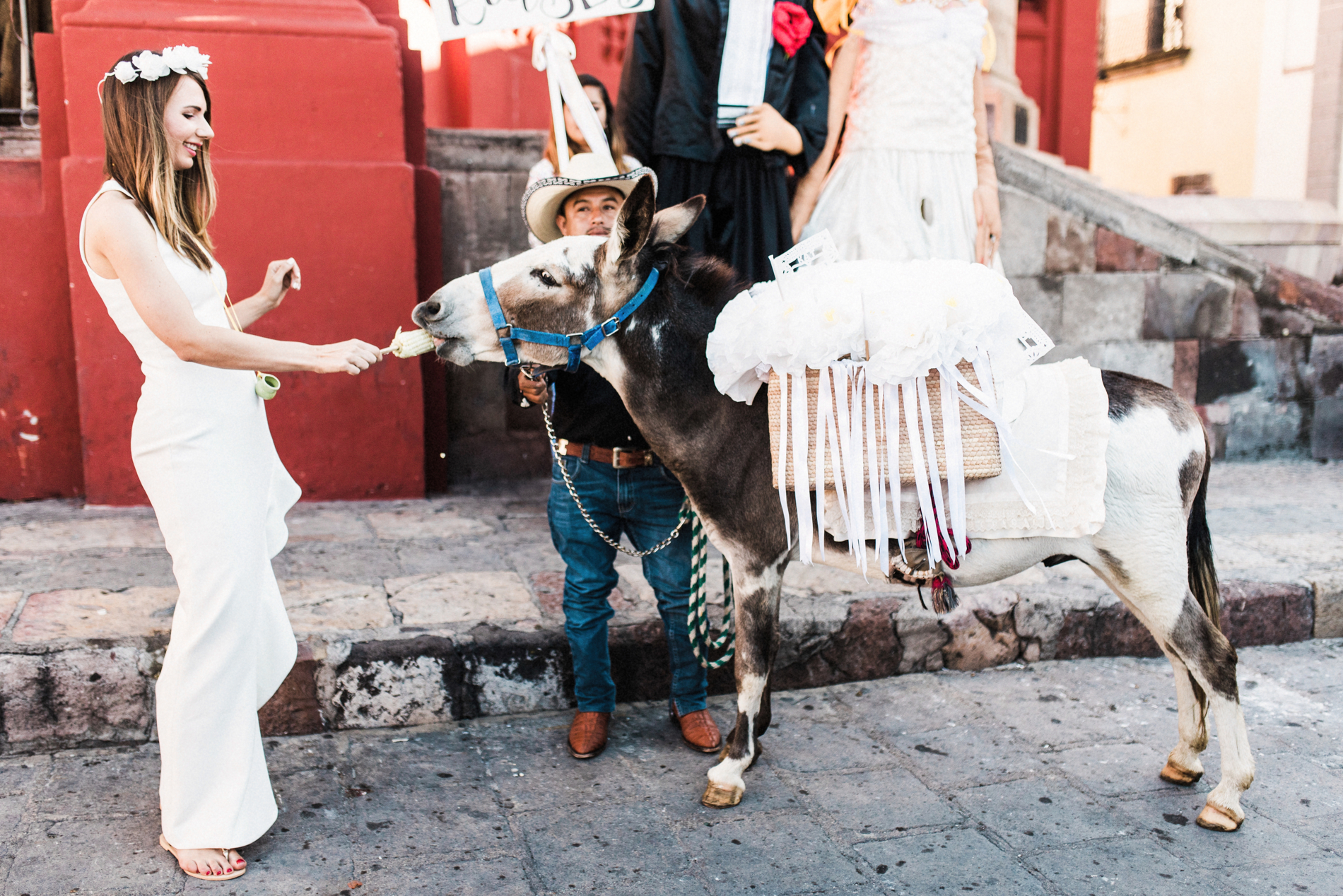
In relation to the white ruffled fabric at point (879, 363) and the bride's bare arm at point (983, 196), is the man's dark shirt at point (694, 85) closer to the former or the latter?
the bride's bare arm at point (983, 196)

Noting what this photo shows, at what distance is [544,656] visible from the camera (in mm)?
3705

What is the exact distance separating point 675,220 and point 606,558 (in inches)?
46.8

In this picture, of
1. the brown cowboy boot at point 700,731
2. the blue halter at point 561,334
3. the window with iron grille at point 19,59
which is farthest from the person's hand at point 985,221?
the window with iron grille at point 19,59

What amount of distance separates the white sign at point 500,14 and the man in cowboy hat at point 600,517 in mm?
562

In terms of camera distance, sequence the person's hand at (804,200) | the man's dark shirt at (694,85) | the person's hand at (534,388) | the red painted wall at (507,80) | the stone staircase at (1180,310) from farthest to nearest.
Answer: the red painted wall at (507,80) < the stone staircase at (1180,310) < the person's hand at (804,200) < the man's dark shirt at (694,85) < the person's hand at (534,388)

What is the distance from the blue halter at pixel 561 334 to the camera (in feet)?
8.87

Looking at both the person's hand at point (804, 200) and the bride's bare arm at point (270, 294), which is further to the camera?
the person's hand at point (804, 200)

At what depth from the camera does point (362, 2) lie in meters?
5.54

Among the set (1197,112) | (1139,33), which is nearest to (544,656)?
(1197,112)

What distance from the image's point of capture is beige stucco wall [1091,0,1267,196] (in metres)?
13.0

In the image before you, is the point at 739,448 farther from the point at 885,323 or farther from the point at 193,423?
the point at 193,423

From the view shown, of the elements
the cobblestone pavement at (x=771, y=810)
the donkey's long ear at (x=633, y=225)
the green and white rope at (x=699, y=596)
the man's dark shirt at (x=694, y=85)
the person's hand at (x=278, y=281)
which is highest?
the man's dark shirt at (x=694, y=85)

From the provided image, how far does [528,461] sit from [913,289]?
404 centimetres

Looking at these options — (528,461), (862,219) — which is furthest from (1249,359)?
(528,461)
